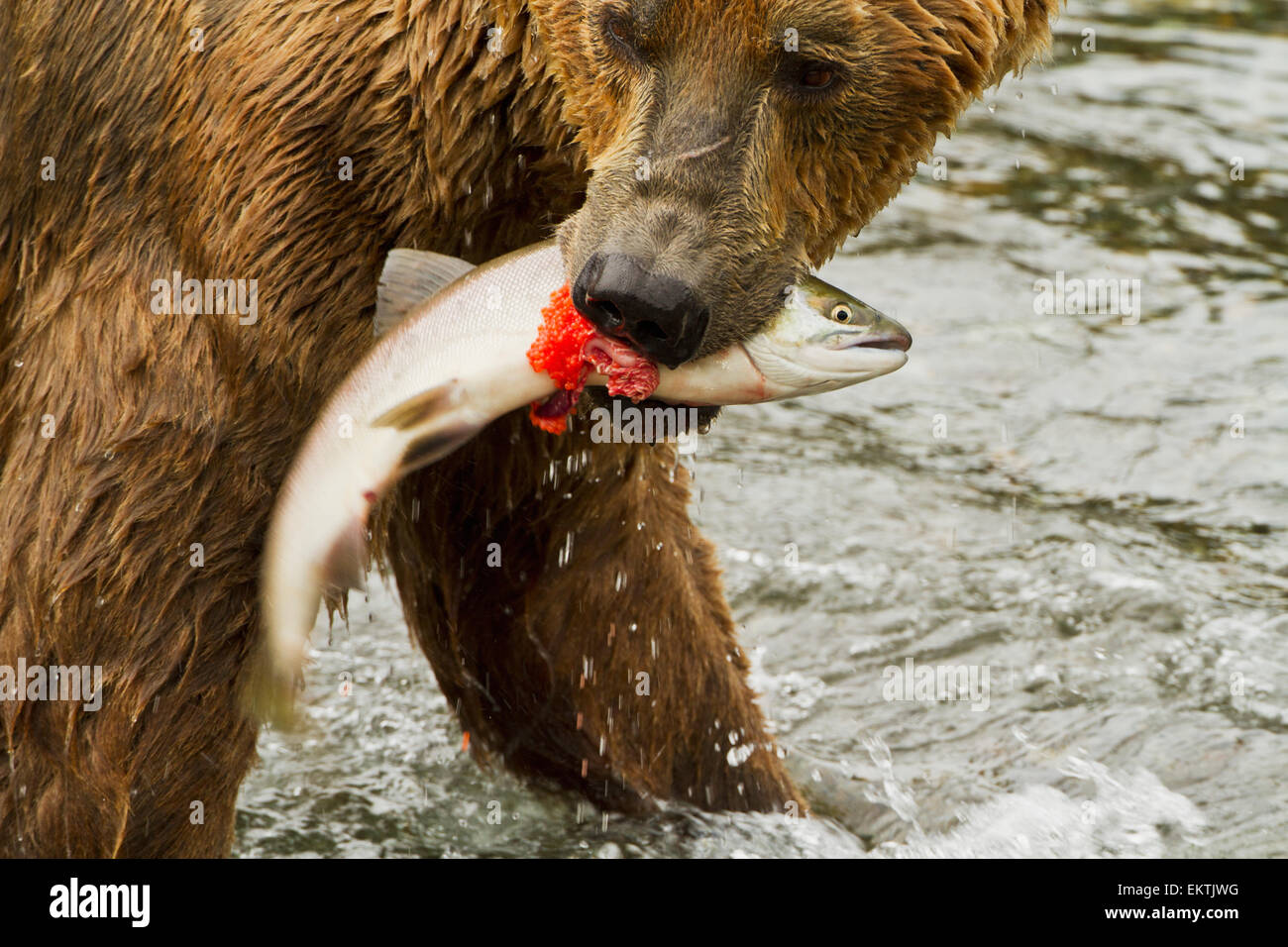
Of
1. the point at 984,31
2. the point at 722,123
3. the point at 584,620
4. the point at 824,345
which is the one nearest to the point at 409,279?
the point at 722,123

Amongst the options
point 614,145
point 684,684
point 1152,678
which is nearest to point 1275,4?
point 1152,678

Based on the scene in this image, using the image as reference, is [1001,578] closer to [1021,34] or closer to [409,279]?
[1021,34]

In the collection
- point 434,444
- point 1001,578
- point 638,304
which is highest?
point 638,304

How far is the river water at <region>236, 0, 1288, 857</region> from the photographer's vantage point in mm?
5207

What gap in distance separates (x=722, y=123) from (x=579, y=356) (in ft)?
1.66

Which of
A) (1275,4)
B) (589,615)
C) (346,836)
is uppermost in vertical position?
(1275,4)

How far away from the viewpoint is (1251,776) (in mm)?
5227

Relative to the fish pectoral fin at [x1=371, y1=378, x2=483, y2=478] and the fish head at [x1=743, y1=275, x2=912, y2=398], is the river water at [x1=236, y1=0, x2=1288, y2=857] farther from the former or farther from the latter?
the fish pectoral fin at [x1=371, y1=378, x2=483, y2=478]

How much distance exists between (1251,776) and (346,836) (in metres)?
2.56

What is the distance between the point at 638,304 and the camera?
3234 mm

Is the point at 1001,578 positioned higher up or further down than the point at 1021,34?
further down

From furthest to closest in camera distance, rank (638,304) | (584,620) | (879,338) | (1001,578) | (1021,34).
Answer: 1. (1001,578)
2. (584,620)
3. (1021,34)
4. (879,338)
5. (638,304)
